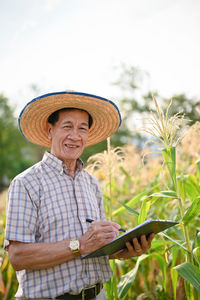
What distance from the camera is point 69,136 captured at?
222 centimetres

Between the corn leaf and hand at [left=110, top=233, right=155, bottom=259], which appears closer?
hand at [left=110, top=233, right=155, bottom=259]

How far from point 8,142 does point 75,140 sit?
33363 millimetres

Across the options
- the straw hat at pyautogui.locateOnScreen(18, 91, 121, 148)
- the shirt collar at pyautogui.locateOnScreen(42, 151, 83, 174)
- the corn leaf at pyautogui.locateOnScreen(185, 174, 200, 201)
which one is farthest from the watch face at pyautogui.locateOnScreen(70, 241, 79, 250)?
the corn leaf at pyautogui.locateOnScreen(185, 174, 200, 201)

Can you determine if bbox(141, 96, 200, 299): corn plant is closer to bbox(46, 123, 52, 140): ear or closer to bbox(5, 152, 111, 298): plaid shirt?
bbox(5, 152, 111, 298): plaid shirt

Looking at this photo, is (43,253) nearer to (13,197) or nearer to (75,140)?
(13,197)

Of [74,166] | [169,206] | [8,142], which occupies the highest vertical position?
[8,142]

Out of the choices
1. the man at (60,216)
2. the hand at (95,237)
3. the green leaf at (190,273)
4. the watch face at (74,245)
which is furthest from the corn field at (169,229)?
the watch face at (74,245)

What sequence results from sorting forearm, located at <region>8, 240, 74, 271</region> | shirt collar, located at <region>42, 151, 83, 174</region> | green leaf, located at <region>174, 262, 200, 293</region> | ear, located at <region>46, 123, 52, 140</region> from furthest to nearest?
ear, located at <region>46, 123, 52, 140</region>
shirt collar, located at <region>42, 151, 83, 174</region>
green leaf, located at <region>174, 262, 200, 293</region>
forearm, located at <region>8, 240, 74, 271</region>

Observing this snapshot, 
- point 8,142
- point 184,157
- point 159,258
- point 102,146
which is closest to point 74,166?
point 159,258

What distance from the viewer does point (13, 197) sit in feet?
6.25

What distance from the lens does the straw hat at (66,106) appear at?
230 cm

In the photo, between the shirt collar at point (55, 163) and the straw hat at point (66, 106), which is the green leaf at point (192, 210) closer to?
the shirt collar at point (55, 163)

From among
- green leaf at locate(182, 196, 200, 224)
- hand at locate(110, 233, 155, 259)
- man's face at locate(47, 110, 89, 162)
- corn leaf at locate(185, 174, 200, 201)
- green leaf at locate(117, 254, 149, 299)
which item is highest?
man's face at locate(47, 110, 89, 162)

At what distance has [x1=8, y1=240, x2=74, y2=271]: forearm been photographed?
5.95 ft
